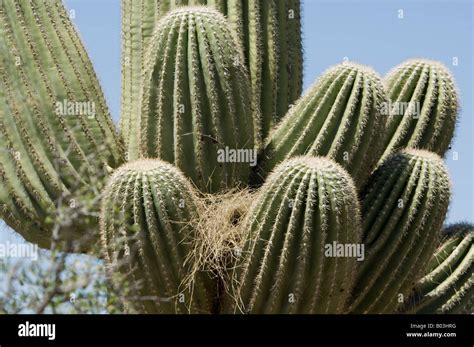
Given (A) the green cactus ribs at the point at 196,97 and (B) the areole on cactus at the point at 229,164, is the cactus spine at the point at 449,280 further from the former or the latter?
(A) the green cactus ribs at the point at 196,97

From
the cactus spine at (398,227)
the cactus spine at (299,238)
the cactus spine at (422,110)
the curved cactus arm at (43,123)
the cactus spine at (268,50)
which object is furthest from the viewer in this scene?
the cactus spine at (422,110)

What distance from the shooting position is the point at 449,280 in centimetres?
1005

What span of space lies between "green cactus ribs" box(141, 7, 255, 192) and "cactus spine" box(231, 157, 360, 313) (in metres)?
0.69

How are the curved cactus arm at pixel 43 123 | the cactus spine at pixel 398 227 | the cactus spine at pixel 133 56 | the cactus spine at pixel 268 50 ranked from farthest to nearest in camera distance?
the cactus spine at pixel 268 50 → the cactus spine at pixel 133 56 → the curved cactus arm at pixel 43 123 → the cactus spine at pixel 398 227

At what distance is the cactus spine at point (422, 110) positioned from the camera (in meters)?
9.88

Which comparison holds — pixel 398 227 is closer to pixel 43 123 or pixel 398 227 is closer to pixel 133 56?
pixel 133 56

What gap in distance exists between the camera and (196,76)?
885cm

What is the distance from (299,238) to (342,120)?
3.76ft

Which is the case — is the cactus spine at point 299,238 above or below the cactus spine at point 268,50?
below

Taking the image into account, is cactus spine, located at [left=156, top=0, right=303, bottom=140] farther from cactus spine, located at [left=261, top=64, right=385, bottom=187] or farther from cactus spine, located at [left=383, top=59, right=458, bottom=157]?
cactus spine, located at [left=383, top=59, right=458, bottom=157]

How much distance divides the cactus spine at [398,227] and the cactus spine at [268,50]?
109 cm

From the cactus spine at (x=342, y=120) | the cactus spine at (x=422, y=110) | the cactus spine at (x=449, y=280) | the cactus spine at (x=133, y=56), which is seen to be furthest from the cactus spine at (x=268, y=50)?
the cactus spine at (x=449, y=280)
